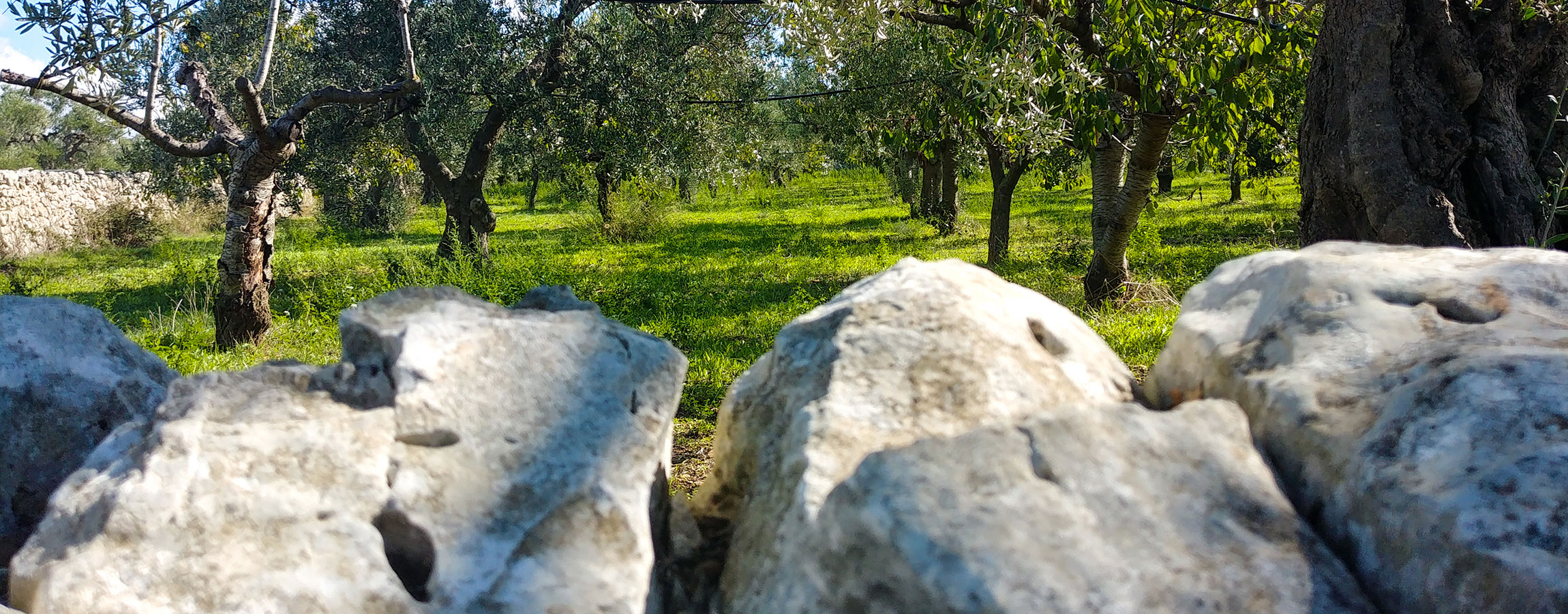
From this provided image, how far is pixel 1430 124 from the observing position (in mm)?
4684

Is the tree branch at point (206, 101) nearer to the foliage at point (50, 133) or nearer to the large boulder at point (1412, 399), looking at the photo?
the large boulder at point (1412, 399)

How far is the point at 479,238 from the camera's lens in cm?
1454

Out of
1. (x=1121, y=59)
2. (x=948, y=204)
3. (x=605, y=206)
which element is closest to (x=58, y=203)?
(x=605, y=206)

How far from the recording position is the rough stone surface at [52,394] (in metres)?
2.84

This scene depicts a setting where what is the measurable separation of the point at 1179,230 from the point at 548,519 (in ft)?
59.0

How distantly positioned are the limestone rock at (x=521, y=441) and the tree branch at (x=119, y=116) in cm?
706

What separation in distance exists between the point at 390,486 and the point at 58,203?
2469 cm

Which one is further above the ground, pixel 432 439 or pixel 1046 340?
pixel 1046 340

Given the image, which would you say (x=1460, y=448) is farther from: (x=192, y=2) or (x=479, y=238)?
(x=479, y=238)

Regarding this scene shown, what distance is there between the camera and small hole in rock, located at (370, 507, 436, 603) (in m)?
2.11

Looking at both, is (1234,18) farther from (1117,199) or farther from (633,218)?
(633,218)

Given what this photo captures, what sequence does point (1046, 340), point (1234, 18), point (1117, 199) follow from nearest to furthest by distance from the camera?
point (1046, 340)
point (1234, 18)
point (1117, 199)

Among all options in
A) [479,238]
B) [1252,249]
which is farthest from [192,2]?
[1252,249]

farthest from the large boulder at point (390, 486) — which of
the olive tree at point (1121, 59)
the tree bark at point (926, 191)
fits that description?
the tree bark at point (926, 191)
